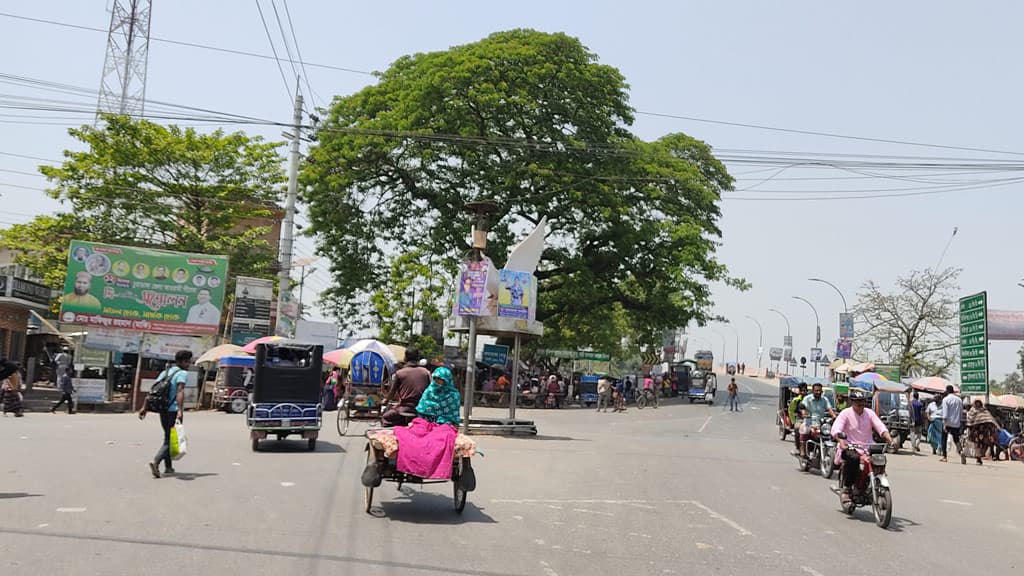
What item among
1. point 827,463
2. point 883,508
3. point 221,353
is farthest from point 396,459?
point 221,353

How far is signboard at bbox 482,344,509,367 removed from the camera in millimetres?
43750

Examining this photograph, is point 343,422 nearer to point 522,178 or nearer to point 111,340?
point 111,340

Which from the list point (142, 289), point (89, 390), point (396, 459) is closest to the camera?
point (396, 459)

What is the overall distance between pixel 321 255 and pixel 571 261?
12259mm

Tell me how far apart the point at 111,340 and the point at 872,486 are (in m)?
25.8

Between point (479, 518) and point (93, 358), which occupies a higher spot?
point (93, 358)

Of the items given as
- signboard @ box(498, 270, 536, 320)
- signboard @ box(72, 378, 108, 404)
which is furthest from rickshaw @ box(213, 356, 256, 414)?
signboard @ box(498, 270, 536, 320)

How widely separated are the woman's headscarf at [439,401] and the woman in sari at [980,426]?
15868mm

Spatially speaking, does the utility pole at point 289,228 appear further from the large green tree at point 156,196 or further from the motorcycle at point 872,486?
the motorcycle at point 872,486

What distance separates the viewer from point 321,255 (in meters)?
Answer: 42.8

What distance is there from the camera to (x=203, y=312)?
99.0ft

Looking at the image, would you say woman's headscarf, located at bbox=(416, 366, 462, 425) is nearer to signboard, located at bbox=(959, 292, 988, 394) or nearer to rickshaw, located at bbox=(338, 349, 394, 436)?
rickshaw, located at bbox=(338, 349, 394, 436)

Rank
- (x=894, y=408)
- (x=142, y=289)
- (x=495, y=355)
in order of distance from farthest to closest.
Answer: (x=495, y=355) → (x=142, y=289) → (x=894, y=408)

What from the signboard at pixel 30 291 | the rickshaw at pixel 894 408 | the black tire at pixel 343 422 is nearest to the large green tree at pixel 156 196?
the signboard at pixel 30 291
